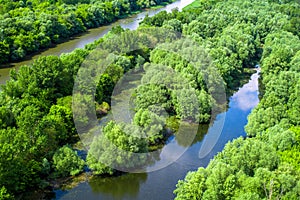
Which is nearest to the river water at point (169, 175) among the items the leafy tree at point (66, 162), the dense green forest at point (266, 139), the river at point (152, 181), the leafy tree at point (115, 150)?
the river at point (152, 181)

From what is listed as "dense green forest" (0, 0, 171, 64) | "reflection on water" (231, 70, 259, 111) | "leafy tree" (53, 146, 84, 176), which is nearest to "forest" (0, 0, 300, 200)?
"leafy tree" (53, 146, 84, 176)

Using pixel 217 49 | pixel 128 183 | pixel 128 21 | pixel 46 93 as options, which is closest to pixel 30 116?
pixel 46 93

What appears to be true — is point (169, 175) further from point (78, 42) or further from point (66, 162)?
point (78, 42)

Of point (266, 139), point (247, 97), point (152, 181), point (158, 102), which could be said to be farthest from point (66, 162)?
point (247, 97)

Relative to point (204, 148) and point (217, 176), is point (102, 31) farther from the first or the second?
point (217, 176)

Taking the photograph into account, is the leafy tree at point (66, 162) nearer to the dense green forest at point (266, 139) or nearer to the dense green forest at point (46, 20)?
the dense green forest at point (266, 139)
